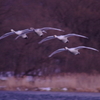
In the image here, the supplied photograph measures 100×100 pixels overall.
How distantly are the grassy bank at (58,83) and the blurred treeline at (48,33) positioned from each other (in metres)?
0.59

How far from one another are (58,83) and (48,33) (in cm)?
360

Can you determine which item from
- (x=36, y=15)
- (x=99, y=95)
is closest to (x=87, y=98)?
(x=99, y=95)

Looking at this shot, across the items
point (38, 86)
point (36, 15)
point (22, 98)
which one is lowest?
point (22, 98)

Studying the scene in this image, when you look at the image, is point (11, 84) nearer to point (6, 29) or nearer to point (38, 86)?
point (38, 86)

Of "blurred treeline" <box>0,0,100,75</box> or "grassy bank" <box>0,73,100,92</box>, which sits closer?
"grassy bank" <box>0,73,100,92</box>

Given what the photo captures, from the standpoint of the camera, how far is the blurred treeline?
27.1 metres

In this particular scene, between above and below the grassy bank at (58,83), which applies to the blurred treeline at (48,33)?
above

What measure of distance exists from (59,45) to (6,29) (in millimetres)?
3457

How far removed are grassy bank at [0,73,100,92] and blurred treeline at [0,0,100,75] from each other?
0.59 meters

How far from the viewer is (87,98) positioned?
21109 mm

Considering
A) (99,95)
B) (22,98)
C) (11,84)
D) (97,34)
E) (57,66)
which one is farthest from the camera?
(97,34)

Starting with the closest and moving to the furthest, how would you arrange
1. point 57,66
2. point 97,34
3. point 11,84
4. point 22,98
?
point 22,98 < point 11,84 < point 57,66 < point 97,34

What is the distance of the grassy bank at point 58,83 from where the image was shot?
24870 millimetres

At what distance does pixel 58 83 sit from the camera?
82.7 ft
